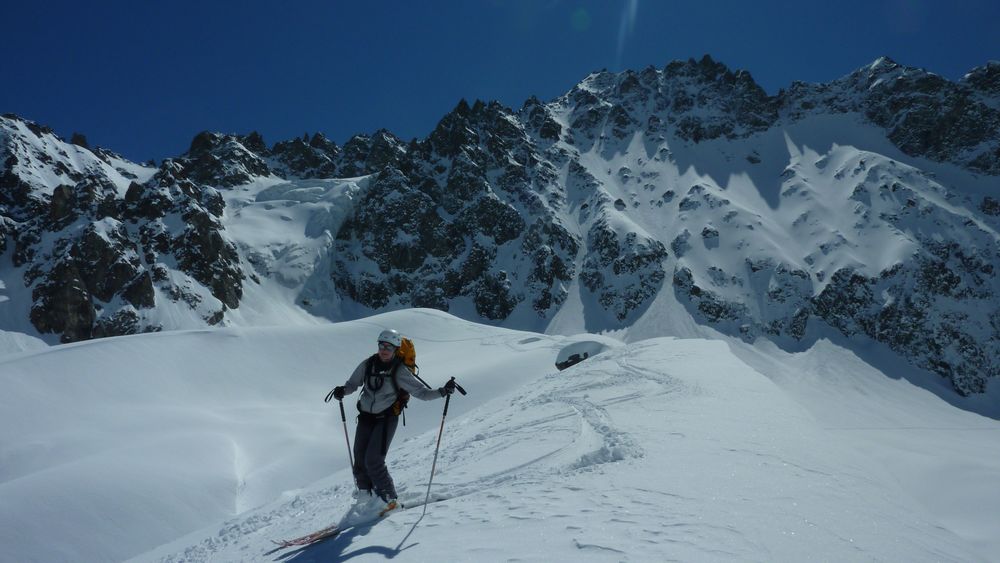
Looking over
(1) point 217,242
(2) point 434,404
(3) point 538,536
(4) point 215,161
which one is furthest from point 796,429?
(4) point 215,161

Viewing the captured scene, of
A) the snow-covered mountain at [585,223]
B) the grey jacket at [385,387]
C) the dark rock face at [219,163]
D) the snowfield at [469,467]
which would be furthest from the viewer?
the dark rock face at [219,163]

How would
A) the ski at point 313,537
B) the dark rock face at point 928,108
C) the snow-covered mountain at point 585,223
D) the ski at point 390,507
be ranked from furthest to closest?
the dark rock face at point 928,108 → the snow-covered mountain at point 585,223 → the ski at point 390,507 → the ski at point 313,537

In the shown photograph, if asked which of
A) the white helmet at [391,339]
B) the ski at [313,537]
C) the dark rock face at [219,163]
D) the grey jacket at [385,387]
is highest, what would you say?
the dark rock face at [219,163]

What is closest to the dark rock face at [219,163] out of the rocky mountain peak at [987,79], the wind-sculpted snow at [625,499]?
the wind-sculpted snow at [625,499]

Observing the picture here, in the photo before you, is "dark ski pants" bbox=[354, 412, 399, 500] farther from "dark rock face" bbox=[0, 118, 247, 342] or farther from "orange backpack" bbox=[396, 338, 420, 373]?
"dark rock face" bbox=[0, 118, 247, 342]

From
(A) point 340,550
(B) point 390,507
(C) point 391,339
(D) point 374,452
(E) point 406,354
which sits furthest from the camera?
(E) point 406,354

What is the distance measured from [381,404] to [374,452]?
660 mm

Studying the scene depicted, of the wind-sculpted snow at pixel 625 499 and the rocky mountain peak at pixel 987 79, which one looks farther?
the rocky mountain peak at pixel 987 79

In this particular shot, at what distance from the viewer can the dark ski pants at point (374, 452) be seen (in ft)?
22.2

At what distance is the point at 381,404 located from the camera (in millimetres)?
6930

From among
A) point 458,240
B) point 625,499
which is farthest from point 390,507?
point 458,240

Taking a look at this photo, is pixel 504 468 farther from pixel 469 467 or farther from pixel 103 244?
pixel 103 244

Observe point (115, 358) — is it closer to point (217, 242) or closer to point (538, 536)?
point (538, 536)

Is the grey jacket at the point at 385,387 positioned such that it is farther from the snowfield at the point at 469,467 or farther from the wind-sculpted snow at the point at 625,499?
the snowfield at the point at 469,467
